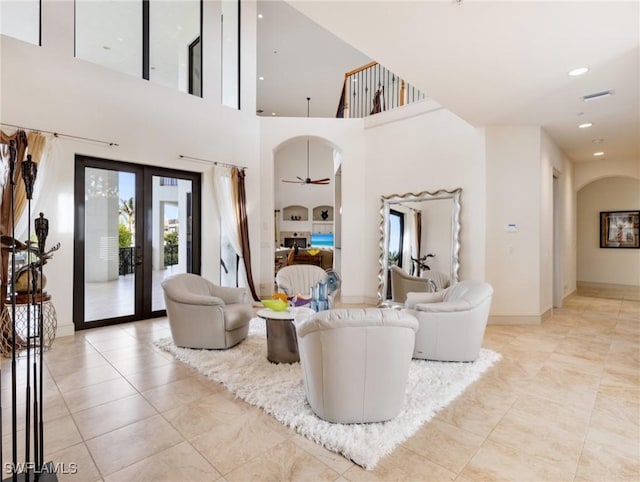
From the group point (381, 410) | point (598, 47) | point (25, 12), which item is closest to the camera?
point (381, 410)

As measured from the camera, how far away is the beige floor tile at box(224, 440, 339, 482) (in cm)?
191

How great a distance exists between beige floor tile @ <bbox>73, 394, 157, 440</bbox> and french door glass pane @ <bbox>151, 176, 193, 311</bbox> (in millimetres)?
3008

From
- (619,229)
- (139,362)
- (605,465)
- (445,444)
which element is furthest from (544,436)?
(619,229)

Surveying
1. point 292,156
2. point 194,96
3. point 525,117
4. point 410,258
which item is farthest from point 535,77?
point 292,156

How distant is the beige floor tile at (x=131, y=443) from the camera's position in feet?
6.70

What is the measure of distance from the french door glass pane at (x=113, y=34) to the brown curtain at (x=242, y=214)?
2191mm

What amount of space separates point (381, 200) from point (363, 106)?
3.25 m

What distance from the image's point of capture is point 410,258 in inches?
237

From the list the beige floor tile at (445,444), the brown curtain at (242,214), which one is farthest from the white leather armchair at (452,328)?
the brown curtain at (242,214)

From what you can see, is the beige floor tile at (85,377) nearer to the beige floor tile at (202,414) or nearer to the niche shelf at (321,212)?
the beige floor tile at (202,414)

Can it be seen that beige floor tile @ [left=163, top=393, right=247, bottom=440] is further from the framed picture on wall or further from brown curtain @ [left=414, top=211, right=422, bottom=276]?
the framed picture on wall

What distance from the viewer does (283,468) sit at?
6.50ft

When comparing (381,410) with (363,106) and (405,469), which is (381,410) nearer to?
(405,469)

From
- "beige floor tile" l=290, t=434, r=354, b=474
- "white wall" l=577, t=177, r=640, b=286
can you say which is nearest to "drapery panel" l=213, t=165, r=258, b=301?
"beige floor tile" l=290, t=434, r=354, b=474
